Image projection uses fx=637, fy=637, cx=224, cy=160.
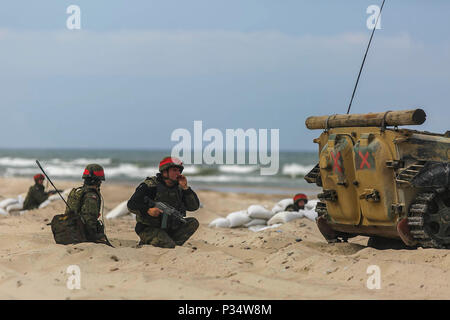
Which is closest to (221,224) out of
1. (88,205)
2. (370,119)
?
(88,205)

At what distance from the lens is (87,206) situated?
749cm

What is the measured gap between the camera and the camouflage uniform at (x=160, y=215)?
7.32m

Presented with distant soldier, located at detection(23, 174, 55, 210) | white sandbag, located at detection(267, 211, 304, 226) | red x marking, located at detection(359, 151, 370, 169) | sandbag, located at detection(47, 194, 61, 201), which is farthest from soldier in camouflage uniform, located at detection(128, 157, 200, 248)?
sandbag, located at detection(47, 194, 61, 201)

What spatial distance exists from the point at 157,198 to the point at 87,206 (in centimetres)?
83

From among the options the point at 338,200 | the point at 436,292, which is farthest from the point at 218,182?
the point at 436,292

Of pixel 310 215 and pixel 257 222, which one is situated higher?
pixel 310 215

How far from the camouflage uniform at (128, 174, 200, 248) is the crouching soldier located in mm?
506

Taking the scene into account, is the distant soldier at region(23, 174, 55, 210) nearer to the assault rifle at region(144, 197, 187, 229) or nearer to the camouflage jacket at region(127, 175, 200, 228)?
the camouflage jacket at region(127, 175, 200, 228)

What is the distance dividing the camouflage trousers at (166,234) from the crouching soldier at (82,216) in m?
0.55

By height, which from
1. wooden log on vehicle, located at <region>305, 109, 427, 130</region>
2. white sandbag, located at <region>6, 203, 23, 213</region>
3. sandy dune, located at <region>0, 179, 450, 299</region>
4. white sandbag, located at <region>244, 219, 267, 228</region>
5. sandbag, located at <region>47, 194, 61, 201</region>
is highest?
wooden log on vehicle, located at <region>305, 109, 427, 130</region>

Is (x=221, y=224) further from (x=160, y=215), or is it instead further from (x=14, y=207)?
(x=14, y=207)

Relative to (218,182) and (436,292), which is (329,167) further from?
(218,182)

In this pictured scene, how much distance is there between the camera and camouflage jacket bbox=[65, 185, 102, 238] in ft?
24.5

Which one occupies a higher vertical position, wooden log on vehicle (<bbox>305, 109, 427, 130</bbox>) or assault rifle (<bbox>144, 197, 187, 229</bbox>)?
wooden log on vehicle (<bbox>305, 109, 427, 130</bbox>)
